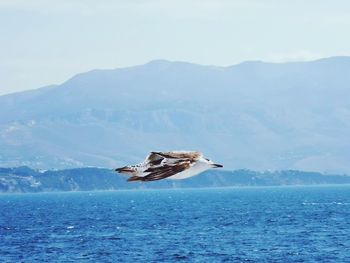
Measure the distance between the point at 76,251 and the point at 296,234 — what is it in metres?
53.3

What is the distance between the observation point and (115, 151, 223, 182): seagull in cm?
1119

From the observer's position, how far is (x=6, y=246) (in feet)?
557

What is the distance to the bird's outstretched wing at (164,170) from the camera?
11.1 metres

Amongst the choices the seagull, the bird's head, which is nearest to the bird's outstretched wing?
the seagull

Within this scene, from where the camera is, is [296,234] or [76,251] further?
[296,234]

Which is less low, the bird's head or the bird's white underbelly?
the bird's head

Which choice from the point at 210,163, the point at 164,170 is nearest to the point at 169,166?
the point at 164,170

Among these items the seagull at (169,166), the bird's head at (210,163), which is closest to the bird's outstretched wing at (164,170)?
the seagull at (169,166)

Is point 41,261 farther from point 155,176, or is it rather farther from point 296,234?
point 155,176

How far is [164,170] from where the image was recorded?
11.3 metres

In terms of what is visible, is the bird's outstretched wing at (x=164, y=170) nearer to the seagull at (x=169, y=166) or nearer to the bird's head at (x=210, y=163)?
the seagull at (x=169, y=166)

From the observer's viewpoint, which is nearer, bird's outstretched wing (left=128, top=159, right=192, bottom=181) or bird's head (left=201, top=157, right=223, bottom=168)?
bird's outstretched wing (left=128, top=159, right=192, bottom=181)

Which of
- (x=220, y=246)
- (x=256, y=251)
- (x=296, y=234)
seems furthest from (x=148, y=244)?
(x=296, y=234)

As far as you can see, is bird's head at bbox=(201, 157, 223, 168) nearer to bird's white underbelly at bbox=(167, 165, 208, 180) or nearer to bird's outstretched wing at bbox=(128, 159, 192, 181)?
bird's white underbelly at bbox=(167, 165, 208, 180)
